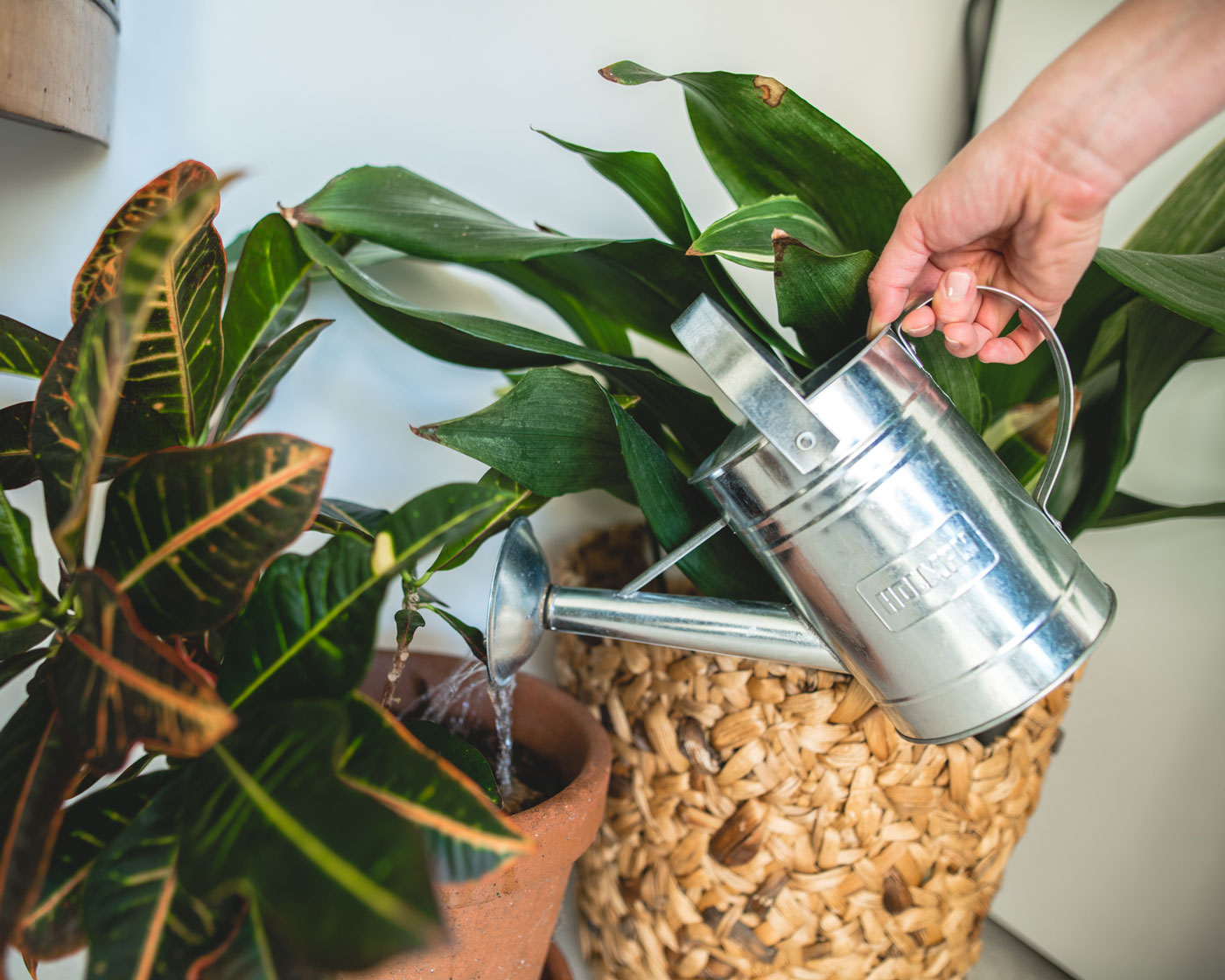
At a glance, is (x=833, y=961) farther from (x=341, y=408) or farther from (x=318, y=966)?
(x=341, y=408)

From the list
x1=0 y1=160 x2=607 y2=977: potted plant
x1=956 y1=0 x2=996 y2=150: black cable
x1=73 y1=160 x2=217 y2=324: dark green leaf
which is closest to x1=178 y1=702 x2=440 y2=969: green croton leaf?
x1=0 y1=160 x2=607 y2=977: potted plant

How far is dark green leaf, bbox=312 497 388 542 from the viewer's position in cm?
51

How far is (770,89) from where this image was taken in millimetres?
539

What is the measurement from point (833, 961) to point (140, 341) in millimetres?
666

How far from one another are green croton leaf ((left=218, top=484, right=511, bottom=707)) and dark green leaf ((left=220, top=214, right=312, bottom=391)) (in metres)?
0.27

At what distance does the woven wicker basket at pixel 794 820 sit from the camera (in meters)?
0.59

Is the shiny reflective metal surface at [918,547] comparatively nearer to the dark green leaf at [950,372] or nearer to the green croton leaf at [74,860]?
the dark green leaf at [950,372]

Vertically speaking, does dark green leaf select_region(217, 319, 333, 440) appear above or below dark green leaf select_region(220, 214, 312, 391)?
below

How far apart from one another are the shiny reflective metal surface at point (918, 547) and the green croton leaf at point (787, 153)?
17 cm

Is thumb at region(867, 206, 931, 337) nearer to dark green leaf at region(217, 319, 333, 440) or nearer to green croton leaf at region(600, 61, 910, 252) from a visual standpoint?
green croton leaf at region(600, 61, 910, 252)

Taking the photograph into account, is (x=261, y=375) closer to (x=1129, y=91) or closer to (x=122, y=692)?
(x=122, y=692)

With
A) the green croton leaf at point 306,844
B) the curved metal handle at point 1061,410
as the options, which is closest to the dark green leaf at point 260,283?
the green croton leaf at point 306,844

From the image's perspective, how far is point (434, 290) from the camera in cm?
77

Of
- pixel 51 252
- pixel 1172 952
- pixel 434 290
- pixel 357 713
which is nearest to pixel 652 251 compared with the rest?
pixel 434 290
